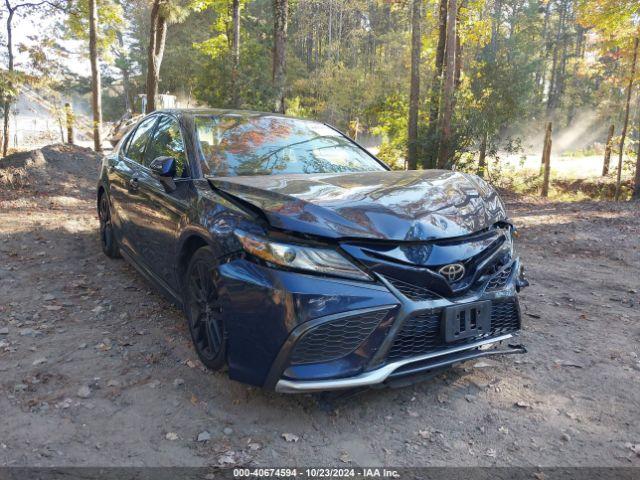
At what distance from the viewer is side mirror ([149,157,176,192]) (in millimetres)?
3529

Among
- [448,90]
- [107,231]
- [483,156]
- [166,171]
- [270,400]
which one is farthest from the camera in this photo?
[483,156]

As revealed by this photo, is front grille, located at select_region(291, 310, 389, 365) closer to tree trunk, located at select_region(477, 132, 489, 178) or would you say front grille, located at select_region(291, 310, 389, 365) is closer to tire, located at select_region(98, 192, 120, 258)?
tire, located at select_region(98, 192, 120, 258)

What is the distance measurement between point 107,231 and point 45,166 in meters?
6.21

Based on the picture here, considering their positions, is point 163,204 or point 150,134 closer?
point 163,204

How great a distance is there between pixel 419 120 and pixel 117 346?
12.7m

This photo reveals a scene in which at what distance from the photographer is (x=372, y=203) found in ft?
9.41

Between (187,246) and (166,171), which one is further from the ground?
(166,171)

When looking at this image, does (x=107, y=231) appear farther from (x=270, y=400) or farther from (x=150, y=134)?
(x=270, y=400)

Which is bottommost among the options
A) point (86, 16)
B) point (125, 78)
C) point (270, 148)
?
point (270, 148)

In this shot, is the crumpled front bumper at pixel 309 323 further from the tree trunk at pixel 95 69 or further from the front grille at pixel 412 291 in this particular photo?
the tree trunk at pixel 95 69

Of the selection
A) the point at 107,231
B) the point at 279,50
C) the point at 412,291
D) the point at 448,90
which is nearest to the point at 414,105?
the point at 448,90

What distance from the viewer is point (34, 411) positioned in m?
2.88

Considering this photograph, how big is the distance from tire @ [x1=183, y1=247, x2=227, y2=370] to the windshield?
0.68 m

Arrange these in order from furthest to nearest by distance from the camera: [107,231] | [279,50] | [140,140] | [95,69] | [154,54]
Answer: [95,69], [279,50], [154,54], [107,231], [140,140]
